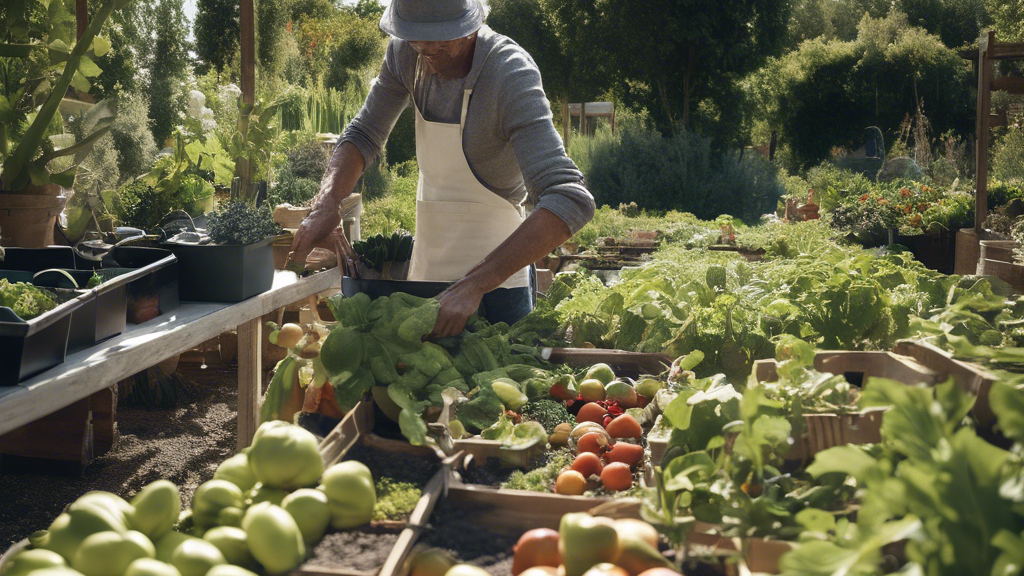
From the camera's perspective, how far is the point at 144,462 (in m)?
3.96

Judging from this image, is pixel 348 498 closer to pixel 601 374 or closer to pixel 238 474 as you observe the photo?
pixel 238 474

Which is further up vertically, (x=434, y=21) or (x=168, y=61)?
(x=168, y=61)

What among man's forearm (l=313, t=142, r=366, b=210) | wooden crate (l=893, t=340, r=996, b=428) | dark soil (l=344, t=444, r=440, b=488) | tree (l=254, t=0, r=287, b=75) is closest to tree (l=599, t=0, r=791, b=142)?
tree (l=254, t=0, r=287, b=75)

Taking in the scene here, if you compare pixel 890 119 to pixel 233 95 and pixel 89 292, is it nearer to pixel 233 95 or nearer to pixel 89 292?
pixel 233 95

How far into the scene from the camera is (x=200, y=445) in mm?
4266

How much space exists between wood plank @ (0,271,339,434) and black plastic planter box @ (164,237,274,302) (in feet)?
0.13

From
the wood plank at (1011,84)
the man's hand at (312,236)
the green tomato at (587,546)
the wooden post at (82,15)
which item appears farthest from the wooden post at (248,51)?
the wood plank at (1011,84)

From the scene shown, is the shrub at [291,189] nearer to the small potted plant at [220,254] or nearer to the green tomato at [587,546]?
the small potted plant at [220,254]

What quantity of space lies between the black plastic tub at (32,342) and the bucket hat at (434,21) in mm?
1196

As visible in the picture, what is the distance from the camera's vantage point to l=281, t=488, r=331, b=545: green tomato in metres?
1.15

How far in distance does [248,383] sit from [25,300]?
63.5 inches

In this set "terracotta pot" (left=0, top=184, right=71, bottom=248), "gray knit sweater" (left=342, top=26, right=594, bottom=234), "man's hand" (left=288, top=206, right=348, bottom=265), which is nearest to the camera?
"gray knit sweater" (left=342, top=26, right=594, bottom=234)

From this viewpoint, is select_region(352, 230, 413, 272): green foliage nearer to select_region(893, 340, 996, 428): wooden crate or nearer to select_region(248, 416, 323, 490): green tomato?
select_region(248, 416, 323, 490): green tomato

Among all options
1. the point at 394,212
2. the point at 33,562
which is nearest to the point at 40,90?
the point at 33,562
